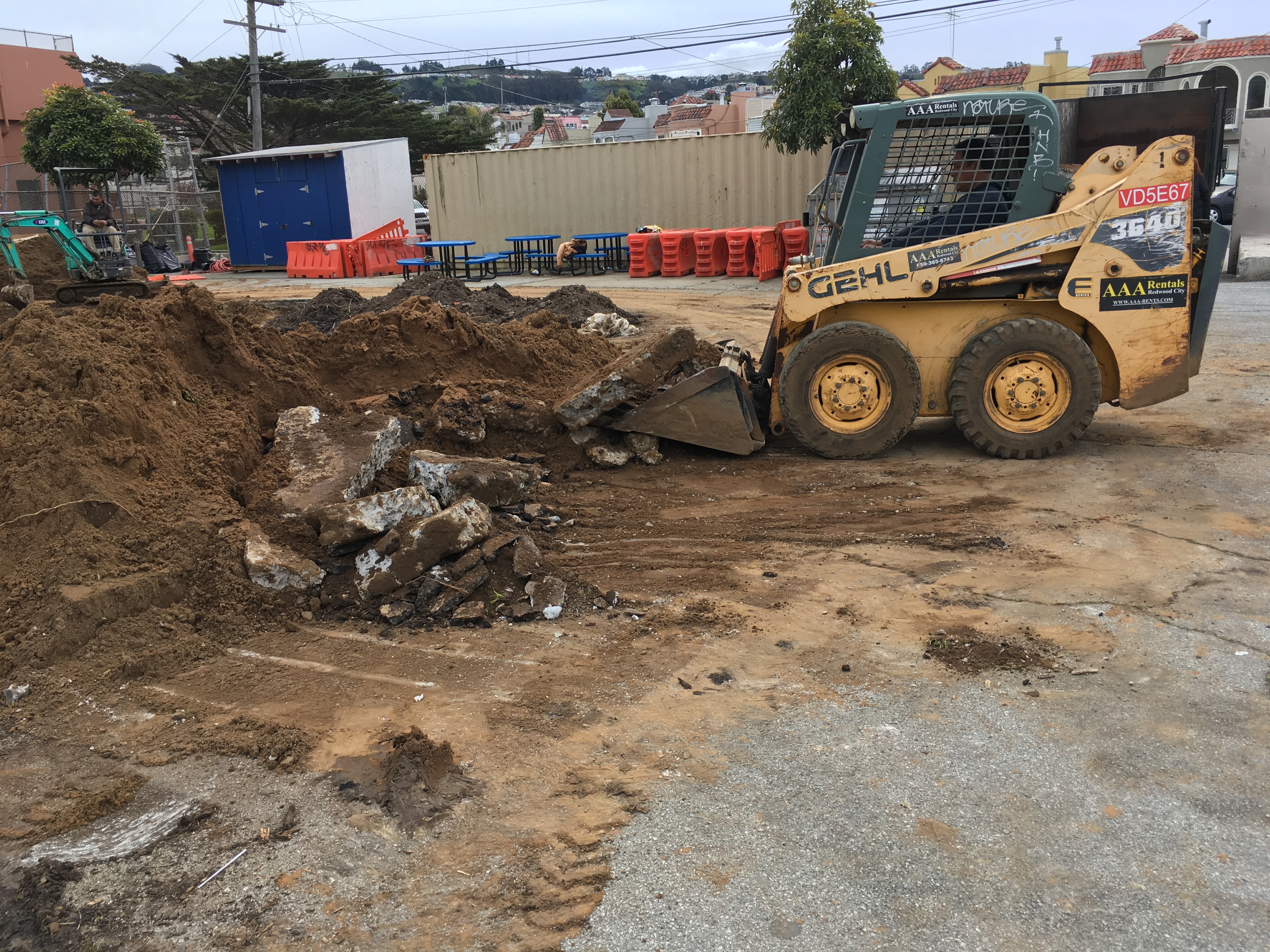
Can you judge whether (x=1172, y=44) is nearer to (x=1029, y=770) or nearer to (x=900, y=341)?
(x=900, y=341)

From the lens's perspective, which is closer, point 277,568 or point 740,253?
point 277,568

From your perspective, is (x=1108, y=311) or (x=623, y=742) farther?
(x=1108, y=311)

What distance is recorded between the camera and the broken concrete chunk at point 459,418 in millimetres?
7652

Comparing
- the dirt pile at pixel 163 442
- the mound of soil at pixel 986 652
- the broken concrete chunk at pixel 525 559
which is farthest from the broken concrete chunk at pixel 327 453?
the mound of soil at pixel 986 652

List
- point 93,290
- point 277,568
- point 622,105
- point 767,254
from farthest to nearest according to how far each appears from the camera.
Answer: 1. point 622,105
2. point 767,254
3. point 93,290
4. point 277,568

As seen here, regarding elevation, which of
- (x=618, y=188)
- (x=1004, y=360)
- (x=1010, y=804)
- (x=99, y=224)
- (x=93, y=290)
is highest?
(x=618, y=188)

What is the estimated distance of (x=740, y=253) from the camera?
21547 millimetres

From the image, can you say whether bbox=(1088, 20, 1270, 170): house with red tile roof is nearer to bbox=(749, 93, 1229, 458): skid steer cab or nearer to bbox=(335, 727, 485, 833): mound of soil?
bbox=(749, 93, 1229, 458): skid steer cab

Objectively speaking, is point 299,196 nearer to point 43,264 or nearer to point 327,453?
point 43,264

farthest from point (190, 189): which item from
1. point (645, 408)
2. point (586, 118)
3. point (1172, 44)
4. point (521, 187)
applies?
point (586, 118)

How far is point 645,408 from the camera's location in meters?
7.95

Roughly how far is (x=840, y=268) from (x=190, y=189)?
37.3 meters

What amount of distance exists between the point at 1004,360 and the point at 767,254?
1373cm

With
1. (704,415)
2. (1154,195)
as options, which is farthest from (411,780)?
(1154,195)
